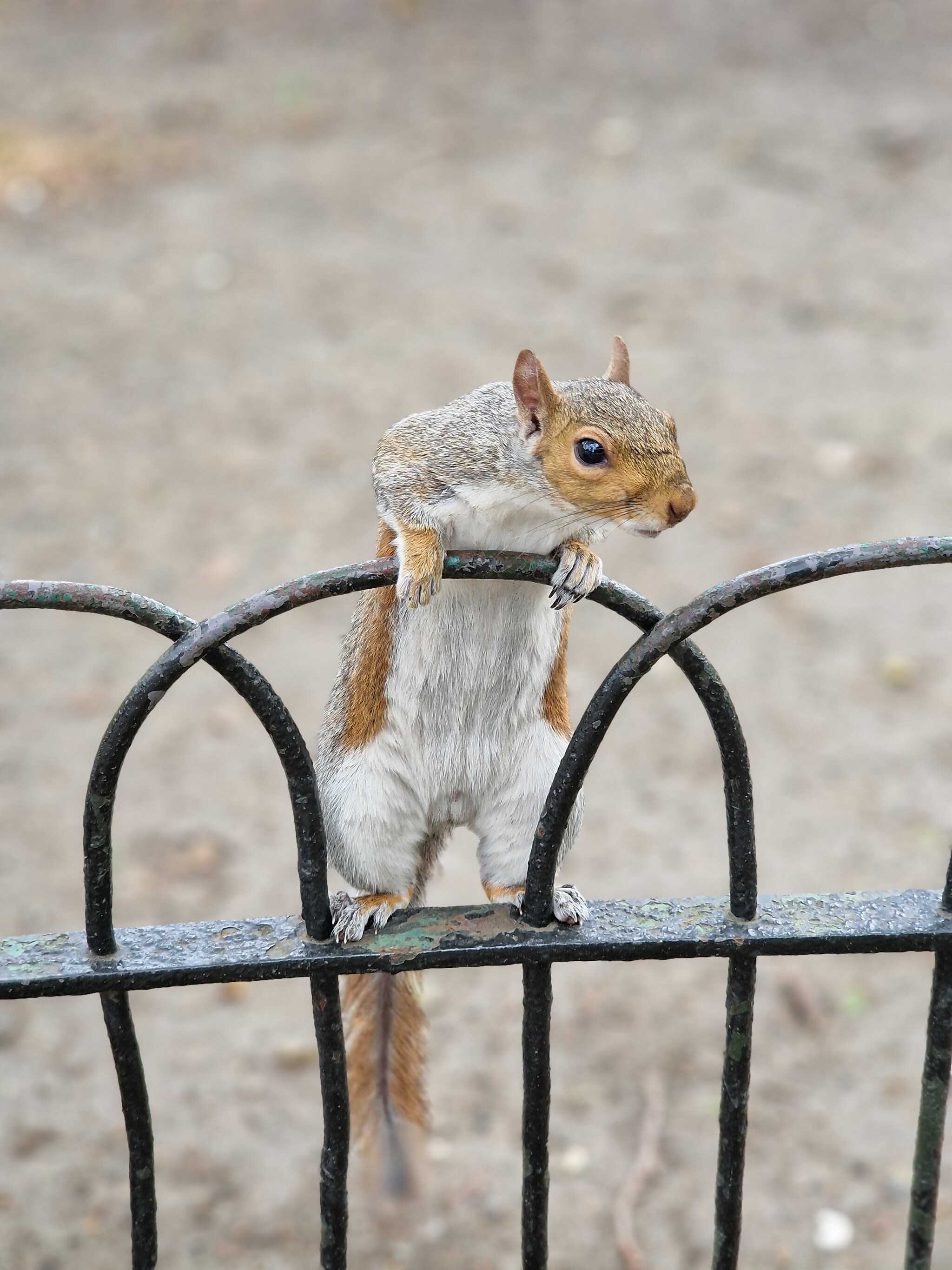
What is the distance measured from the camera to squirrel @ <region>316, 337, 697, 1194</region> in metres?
1.35

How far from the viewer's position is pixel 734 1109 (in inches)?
51.6

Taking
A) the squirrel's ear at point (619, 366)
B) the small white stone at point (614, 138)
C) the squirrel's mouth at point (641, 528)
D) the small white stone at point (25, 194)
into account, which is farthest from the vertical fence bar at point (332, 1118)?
the small white stone at point (614, 138)

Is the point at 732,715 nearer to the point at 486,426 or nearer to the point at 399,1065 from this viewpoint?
the point at 486,426

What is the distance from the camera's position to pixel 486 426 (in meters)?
1.43

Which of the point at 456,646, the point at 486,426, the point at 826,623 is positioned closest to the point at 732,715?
the point at 456,646

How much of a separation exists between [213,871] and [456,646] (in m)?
2.00

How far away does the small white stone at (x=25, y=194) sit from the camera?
6.16 meters

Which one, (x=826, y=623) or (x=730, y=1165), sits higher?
(x=826, y=623)

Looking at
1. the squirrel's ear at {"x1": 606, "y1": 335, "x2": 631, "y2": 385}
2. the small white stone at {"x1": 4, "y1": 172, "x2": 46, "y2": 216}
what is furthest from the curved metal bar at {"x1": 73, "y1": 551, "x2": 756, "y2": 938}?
the small white stone at {"x1": 4, "y1": 172, "x2": 46, "y2": 216}

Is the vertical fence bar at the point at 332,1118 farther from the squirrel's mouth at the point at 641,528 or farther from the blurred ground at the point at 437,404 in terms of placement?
the blurred ground at the point at 437,404

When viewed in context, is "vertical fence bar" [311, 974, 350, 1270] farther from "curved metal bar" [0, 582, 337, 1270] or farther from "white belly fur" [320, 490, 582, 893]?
"white belly fur" [320, 490, 582, 893]

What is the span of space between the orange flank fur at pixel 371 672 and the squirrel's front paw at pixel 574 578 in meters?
0.22

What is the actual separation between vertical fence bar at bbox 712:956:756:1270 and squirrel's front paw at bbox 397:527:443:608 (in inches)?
17.0

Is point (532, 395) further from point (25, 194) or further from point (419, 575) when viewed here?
point (25, 194)
